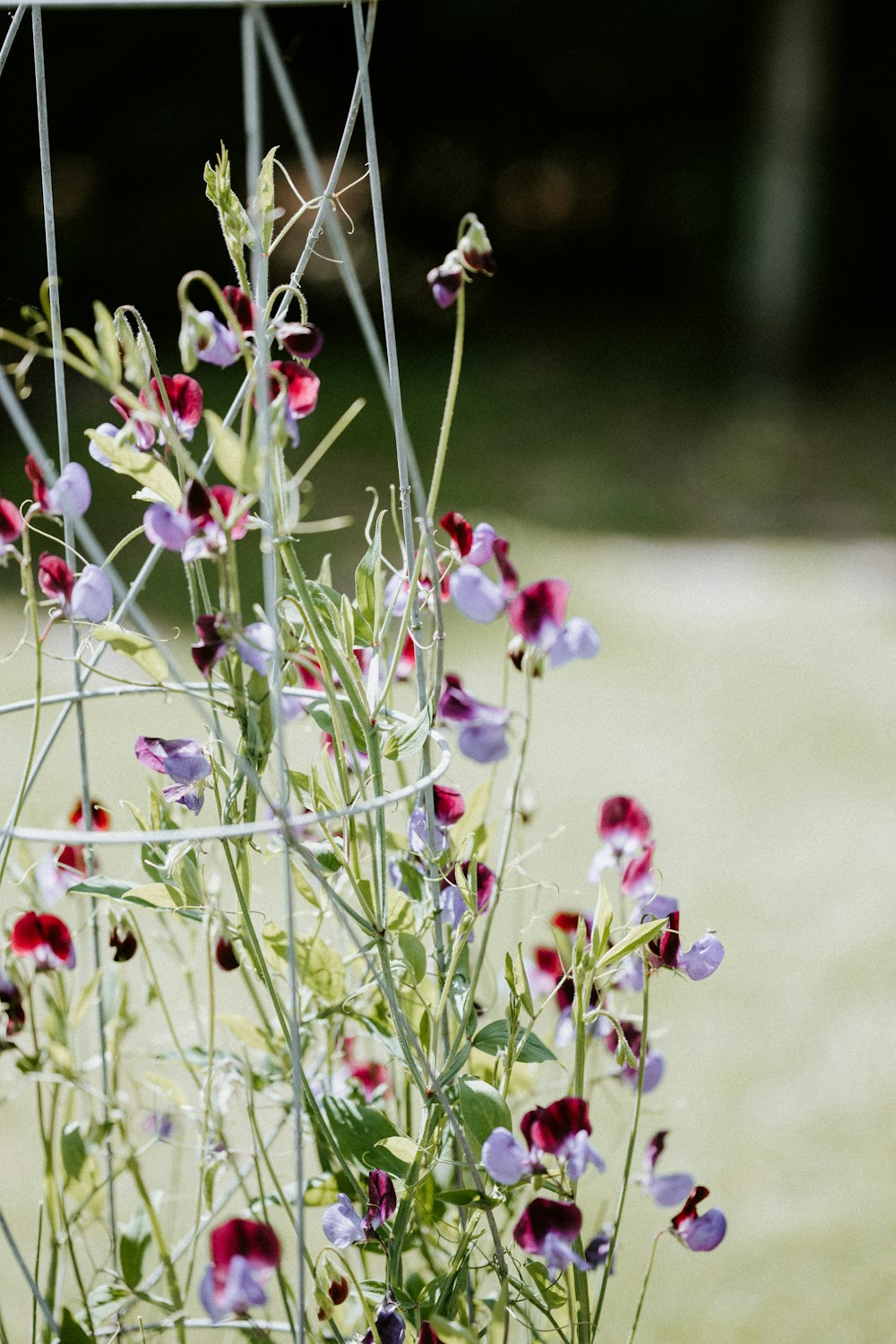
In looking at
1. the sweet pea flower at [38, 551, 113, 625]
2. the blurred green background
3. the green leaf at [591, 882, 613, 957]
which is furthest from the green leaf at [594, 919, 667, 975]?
the blurred green background

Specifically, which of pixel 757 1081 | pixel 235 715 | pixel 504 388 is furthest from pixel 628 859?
pixel 504 388

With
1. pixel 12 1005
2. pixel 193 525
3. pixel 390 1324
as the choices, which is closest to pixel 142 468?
pixel 193 525

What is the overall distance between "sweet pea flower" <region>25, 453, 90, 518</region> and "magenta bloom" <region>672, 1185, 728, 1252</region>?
531 mm

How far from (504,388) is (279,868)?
11.6ft

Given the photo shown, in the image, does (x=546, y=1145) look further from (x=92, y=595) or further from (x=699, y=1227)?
(x=92, y=595)

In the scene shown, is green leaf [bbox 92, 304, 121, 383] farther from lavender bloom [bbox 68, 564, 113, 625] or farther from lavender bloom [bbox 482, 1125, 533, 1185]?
lavender bloom [bbox 482, 1125, 533, 1185]

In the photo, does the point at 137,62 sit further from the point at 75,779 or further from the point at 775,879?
the point at 775,879

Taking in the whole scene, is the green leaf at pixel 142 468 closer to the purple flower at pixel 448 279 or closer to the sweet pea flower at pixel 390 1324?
the purple flower at pixel 448 279

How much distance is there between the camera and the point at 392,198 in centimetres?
620

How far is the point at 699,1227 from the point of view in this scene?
0.84 meters

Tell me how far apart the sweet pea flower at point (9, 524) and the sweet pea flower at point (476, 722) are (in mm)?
270

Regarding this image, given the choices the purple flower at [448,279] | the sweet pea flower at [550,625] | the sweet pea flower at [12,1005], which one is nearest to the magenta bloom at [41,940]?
the sweet pea flower at [12,1005]

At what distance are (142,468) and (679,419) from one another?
462 cm

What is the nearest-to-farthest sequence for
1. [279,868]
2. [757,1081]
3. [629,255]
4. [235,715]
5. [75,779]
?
[235,715] → [757,1081] → [279,868] → [75,779] → [629,255]
